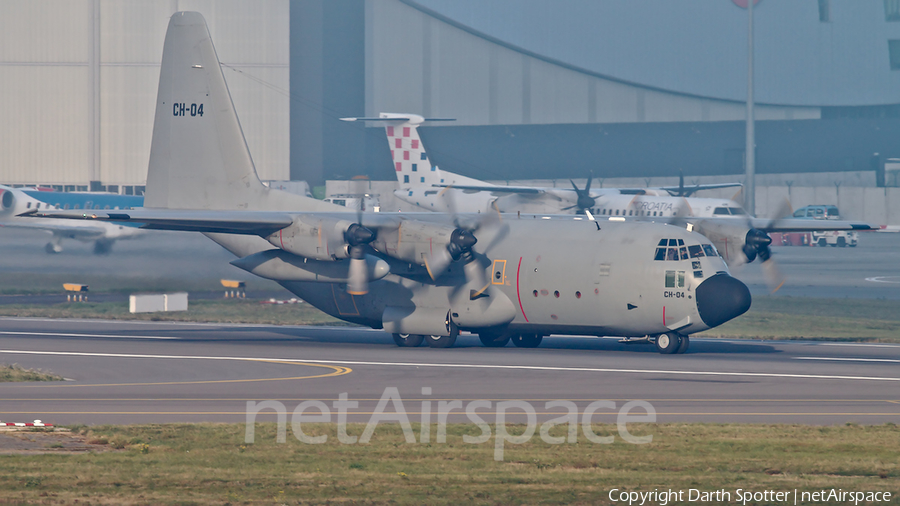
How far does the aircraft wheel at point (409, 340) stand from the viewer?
101 ft

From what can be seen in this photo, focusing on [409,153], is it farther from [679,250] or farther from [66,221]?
[679,250]

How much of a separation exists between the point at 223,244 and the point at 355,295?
5.27 meters

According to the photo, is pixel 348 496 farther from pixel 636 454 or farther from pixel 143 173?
pixel 143 173

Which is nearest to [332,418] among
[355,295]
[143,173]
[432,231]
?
[432,231]

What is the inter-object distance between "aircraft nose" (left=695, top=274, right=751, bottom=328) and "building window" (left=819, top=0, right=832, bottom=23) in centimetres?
6864

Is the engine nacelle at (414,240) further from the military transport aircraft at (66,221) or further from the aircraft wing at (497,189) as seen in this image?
the aircraft wing at (497,189)

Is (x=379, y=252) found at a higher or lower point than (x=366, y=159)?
lower

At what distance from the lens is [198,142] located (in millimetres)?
34094

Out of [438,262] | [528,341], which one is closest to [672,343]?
[528,341]

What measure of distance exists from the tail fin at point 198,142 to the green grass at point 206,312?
8261 millimetres

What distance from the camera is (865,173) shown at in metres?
88.9

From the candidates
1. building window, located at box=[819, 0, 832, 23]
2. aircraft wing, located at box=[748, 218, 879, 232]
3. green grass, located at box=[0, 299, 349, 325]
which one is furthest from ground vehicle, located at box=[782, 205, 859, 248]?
green grass, located at box=[0, 299, 349, 325]

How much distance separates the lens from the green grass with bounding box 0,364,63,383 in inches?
928

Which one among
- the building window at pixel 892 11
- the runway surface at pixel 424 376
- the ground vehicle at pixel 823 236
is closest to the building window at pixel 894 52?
the building window at pixel 892 11
